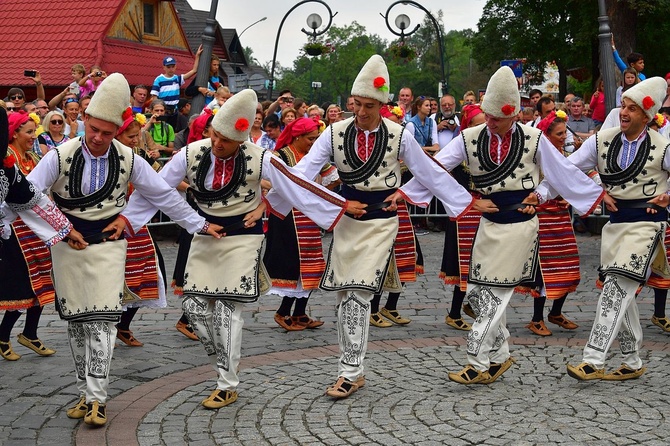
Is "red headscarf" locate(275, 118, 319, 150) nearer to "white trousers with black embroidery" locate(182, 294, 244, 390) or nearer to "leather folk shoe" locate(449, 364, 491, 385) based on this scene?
"white trousers with black embroidery" locate(182, 294, 244, 390)

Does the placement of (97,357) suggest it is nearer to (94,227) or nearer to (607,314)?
(94,227)

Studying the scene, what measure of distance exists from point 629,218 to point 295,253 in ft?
10.3

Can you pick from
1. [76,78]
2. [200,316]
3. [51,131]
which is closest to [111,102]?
[200,316]

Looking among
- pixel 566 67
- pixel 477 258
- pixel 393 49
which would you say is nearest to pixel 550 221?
pixel 477 258

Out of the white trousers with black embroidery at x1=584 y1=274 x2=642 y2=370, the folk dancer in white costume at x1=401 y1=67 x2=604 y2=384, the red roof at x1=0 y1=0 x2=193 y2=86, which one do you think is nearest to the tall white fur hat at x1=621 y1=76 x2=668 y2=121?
the folk dancer in white costume at x1=401 y1=67 x2=604 y2=384

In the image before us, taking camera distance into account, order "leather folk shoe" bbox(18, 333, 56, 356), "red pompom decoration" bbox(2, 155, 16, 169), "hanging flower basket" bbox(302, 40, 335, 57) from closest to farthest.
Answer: "red pompom decoration" bbox(2, 155, 16, 169)
"leather folk shoe" bbox(18, 333, 56, 356)
"hanging flower basket" bbox(302, 40, 335, 57)

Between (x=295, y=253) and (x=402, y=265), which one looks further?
(x=295, y=253)

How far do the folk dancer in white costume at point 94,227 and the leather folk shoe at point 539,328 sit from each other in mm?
Result: 3911

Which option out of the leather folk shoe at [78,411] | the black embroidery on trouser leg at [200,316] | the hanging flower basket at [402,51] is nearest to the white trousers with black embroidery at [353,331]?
the black embroidery on trouser leg at [200,316]

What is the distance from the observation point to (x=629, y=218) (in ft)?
23.5

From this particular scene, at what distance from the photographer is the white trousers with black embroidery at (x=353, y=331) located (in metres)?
6.82

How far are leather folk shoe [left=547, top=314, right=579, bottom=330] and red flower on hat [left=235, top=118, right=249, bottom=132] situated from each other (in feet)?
12.3

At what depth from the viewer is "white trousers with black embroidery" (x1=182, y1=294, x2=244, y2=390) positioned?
665cm

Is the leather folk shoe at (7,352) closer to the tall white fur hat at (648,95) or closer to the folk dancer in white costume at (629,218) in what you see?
the folk dancer in white costume at (629,218)
